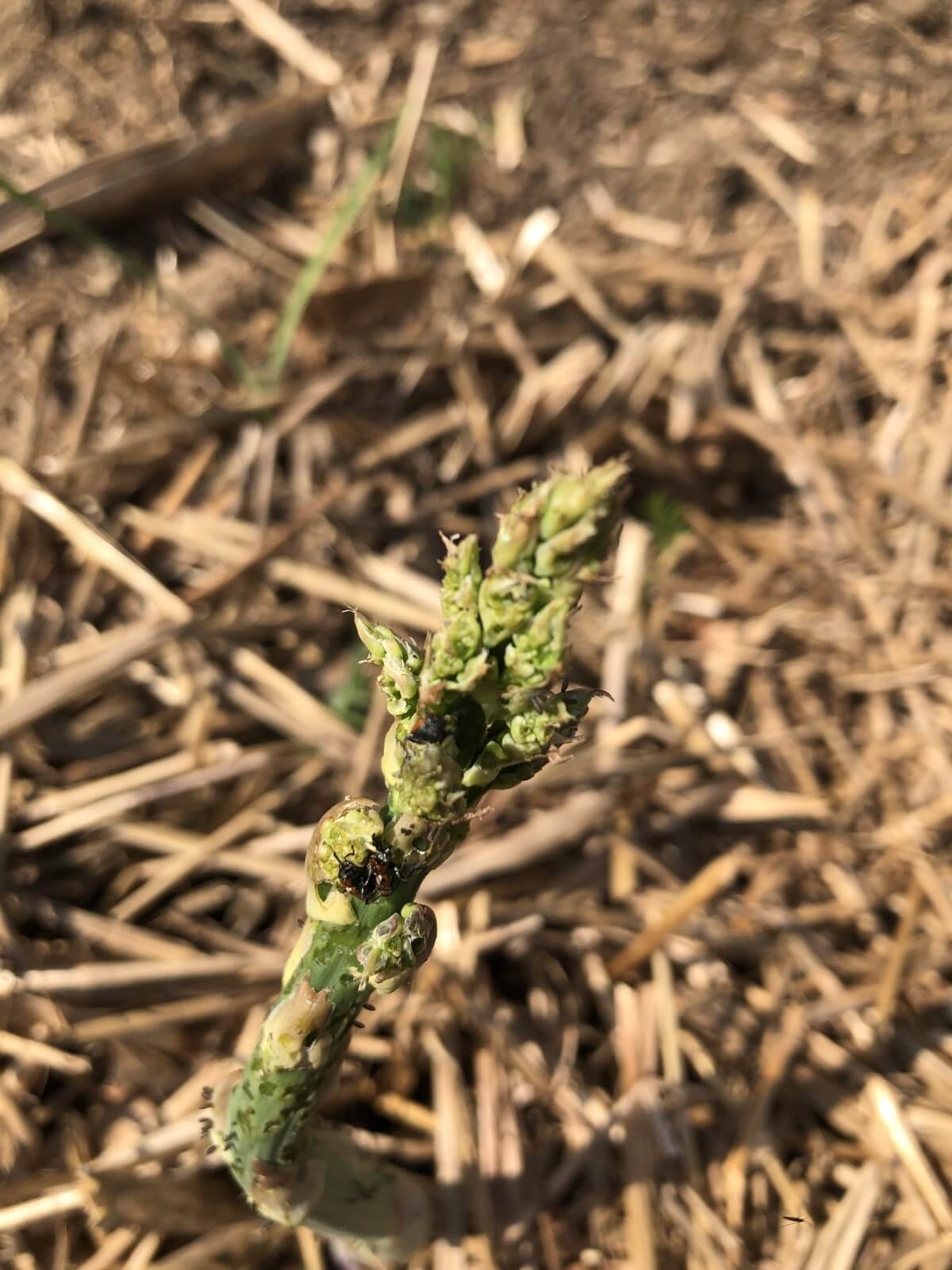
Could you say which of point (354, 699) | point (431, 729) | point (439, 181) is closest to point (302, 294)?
point (439, 181)

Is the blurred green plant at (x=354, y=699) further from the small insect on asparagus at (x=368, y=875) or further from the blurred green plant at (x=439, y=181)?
the blurred green plant at (x=439, y=181)

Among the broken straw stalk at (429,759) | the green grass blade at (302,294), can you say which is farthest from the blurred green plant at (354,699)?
the broken straw stalk at (429,759)

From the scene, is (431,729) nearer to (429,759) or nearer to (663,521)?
(429,759)

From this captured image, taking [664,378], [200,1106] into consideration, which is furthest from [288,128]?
[200,1106]

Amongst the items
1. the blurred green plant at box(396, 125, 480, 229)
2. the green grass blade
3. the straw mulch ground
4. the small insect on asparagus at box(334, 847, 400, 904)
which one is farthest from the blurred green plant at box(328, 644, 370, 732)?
the blurred green plant at box(396, 125, 480, 229)

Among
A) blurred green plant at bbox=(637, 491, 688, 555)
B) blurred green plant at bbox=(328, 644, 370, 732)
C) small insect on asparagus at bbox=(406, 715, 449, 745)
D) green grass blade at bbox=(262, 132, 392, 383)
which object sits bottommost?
blurred green plant at bbox=(637, 491, 688, 555)

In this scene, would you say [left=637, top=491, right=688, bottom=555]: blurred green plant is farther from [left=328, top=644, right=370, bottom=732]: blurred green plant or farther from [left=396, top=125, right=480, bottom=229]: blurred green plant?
[left=396, top=125, right=480, bottom=229]: blurred green plant

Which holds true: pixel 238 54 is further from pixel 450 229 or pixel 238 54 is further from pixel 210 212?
pixel 450 229
